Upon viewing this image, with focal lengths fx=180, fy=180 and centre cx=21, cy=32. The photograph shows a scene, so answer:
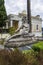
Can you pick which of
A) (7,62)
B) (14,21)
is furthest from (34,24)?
(7,62)

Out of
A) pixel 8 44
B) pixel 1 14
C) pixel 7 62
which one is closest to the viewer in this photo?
pixel 7 62

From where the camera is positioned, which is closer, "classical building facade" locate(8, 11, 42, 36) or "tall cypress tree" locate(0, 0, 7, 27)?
"tall cypress tree" locate(0, 0, 7, 27)

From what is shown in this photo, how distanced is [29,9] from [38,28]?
1372cm

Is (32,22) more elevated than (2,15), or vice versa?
(2,15)

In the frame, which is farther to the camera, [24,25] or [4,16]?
[4,16]

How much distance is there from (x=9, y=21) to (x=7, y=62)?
26.7 m

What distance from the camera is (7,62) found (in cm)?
368

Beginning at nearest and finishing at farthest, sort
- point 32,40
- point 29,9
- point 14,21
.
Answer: point 32,40 < point 29,9 < point 14,21

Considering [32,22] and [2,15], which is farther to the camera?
[32,22]

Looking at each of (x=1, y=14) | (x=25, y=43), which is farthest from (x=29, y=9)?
(x=1, y=14)

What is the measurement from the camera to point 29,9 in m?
18.8

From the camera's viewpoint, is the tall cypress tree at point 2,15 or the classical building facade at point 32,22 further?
the classical building facade at point 32,22

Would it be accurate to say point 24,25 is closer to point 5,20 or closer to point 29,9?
point 29,9

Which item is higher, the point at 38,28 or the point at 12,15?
the point at 12,15
